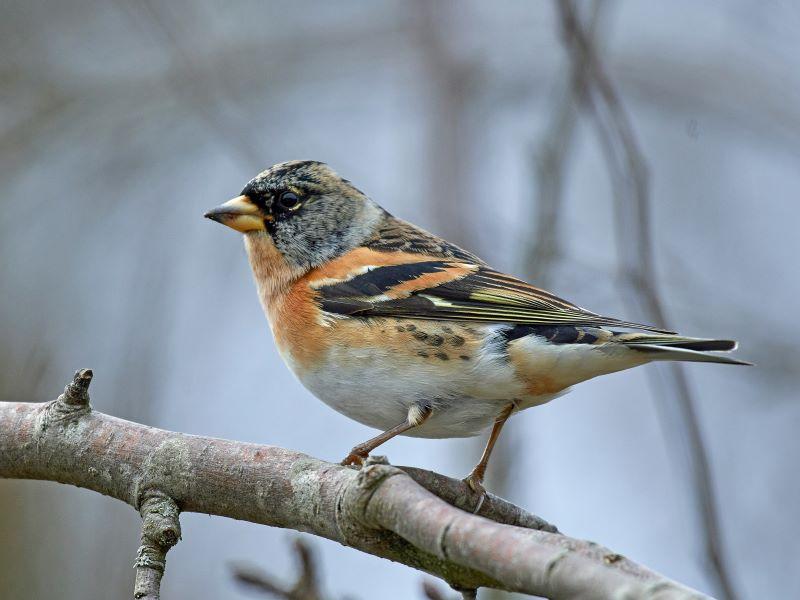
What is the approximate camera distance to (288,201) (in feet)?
13.9

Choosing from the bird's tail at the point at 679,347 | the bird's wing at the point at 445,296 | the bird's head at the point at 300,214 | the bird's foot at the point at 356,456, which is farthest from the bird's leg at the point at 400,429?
the bird's head at the point at 300,214

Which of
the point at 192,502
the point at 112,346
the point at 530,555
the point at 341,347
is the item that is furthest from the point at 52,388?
the point at 530,555

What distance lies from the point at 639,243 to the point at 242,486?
1481 millimetres

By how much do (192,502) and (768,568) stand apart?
455 cm

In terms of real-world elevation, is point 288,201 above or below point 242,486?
above

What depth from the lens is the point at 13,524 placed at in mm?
5953

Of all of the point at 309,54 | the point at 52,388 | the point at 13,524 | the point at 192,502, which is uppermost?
the point at 309,54

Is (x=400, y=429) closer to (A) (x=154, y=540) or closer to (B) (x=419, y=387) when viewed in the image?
(B) (x=419, y=387)

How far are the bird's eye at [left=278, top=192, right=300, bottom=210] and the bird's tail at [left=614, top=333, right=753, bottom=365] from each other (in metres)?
1.68

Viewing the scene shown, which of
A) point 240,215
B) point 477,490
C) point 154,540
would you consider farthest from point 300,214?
point 154,540

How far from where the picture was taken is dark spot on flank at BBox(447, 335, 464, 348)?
3322mm

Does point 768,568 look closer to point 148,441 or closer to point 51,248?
point 148,441

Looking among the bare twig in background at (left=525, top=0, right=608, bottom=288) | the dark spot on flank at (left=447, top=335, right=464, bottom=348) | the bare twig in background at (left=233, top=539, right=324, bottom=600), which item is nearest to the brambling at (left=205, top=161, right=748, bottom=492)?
the dark spot on flank at (left=447, top=335, right=464, bottom=348)

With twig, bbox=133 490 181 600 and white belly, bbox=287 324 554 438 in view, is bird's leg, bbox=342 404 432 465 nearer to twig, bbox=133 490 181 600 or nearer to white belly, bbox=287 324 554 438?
white belly, bbox=287 324 554 438
